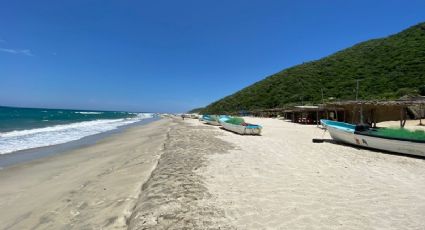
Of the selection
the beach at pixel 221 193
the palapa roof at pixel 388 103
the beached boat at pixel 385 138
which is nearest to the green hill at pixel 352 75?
the palapa roof at pixel 388 103

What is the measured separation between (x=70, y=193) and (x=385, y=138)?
33.4 ft

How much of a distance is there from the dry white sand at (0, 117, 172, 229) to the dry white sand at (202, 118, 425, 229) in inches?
67.1

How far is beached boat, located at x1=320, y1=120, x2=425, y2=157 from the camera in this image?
951 cm

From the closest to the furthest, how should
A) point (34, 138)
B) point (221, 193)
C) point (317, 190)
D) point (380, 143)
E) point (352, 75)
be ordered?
point (221, 193)
point (317, 190)
point (380, 143)
point (34, 138)
point (352, 75)

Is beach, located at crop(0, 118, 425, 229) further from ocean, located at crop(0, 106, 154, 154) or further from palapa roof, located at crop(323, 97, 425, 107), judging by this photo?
palapa roof, located at crop(323, 97, 425, 107)

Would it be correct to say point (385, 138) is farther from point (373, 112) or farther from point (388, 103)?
point (373, 112)

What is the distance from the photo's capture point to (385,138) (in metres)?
10.2

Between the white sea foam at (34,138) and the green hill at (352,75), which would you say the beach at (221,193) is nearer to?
the white sea foam at (34,138)

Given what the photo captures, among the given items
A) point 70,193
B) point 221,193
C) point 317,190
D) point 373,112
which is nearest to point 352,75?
point 373,112

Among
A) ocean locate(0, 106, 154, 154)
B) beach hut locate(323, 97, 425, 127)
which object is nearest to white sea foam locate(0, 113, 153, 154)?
ocean locate(0, 106, 154, 154)

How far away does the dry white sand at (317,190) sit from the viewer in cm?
400

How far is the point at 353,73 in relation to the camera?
5450 cm

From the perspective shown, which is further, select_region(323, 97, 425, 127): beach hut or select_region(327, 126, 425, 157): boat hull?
select_region(323, 97, 425, 127): beach hut

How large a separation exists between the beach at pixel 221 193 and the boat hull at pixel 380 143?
489 mm
